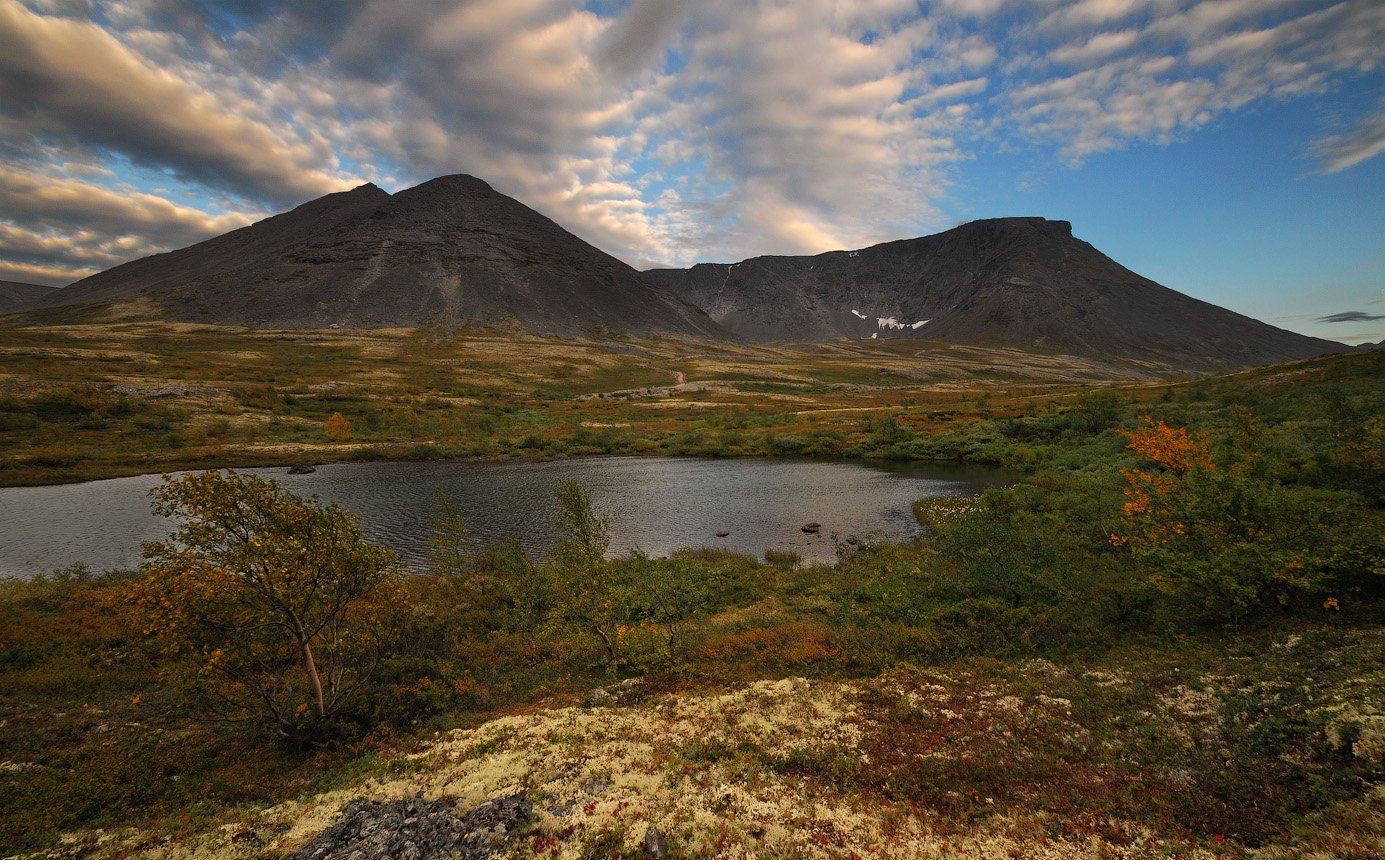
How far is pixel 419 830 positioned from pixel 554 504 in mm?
46183

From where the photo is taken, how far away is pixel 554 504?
5591cm

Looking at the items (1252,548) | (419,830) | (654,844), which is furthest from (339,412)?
(1252,548)

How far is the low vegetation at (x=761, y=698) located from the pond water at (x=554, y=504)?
17788 mm

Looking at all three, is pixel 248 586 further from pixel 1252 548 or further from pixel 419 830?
pixel 1252 548

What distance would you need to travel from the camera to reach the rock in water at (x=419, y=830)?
10.0m

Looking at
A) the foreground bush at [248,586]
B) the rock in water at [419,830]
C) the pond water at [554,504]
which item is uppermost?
the foreground bush at [248,586]

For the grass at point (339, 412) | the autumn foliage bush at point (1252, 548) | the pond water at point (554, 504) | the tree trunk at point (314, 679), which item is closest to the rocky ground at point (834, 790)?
the autumn foliage bush at point (1252, 548)

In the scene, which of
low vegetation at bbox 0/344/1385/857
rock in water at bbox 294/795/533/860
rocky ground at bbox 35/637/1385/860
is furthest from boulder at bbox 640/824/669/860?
rock in water at bbox 294/795/533/860

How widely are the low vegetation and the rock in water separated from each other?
A: 1.97 feet

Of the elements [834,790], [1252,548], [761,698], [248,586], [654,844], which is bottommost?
[761,698]

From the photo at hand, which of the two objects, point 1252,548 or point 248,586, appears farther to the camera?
point 1252,548

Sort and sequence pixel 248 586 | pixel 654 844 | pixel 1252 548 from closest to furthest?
pixel 654 844 < pixel 248 586 < pixel 1252 548

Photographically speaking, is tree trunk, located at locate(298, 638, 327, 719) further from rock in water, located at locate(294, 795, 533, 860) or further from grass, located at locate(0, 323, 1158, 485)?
grass, located at locate(0, 323, 1158, 485)

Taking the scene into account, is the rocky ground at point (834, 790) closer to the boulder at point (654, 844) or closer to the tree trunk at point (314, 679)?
the boulder at point (654, 844)
